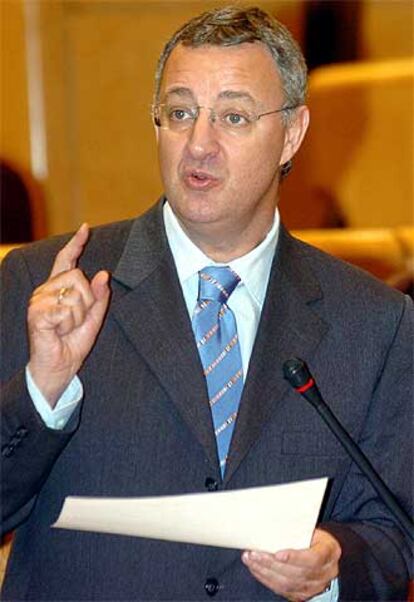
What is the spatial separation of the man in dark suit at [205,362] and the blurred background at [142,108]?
13.7ft

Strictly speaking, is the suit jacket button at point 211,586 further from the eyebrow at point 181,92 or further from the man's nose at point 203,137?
the eyebrow at point 181,92

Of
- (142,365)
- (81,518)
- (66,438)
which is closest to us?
(81,518)

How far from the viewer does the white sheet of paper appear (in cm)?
205

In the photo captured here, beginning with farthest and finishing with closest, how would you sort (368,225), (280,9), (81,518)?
(280,9) → (368,225) → (81,518)

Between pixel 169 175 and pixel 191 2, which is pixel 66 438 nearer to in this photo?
pixel 169 175

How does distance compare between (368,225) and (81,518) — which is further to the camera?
(368,225)

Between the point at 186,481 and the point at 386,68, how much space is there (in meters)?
4.97

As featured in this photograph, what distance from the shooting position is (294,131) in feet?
8.84

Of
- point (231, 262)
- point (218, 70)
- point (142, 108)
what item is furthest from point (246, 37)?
point (142, 108)

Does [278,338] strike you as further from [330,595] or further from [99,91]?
[99,91]

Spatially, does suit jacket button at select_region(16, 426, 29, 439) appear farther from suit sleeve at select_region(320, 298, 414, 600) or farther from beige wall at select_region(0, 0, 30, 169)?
beige wall at select_region(0, 0, 30, 169)

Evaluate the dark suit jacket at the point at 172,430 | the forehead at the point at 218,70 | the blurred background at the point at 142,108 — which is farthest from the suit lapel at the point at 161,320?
the blurred background at the point at 142,108

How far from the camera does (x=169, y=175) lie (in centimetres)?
248

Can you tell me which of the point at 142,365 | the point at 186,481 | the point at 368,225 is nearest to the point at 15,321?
the point at 142,365
